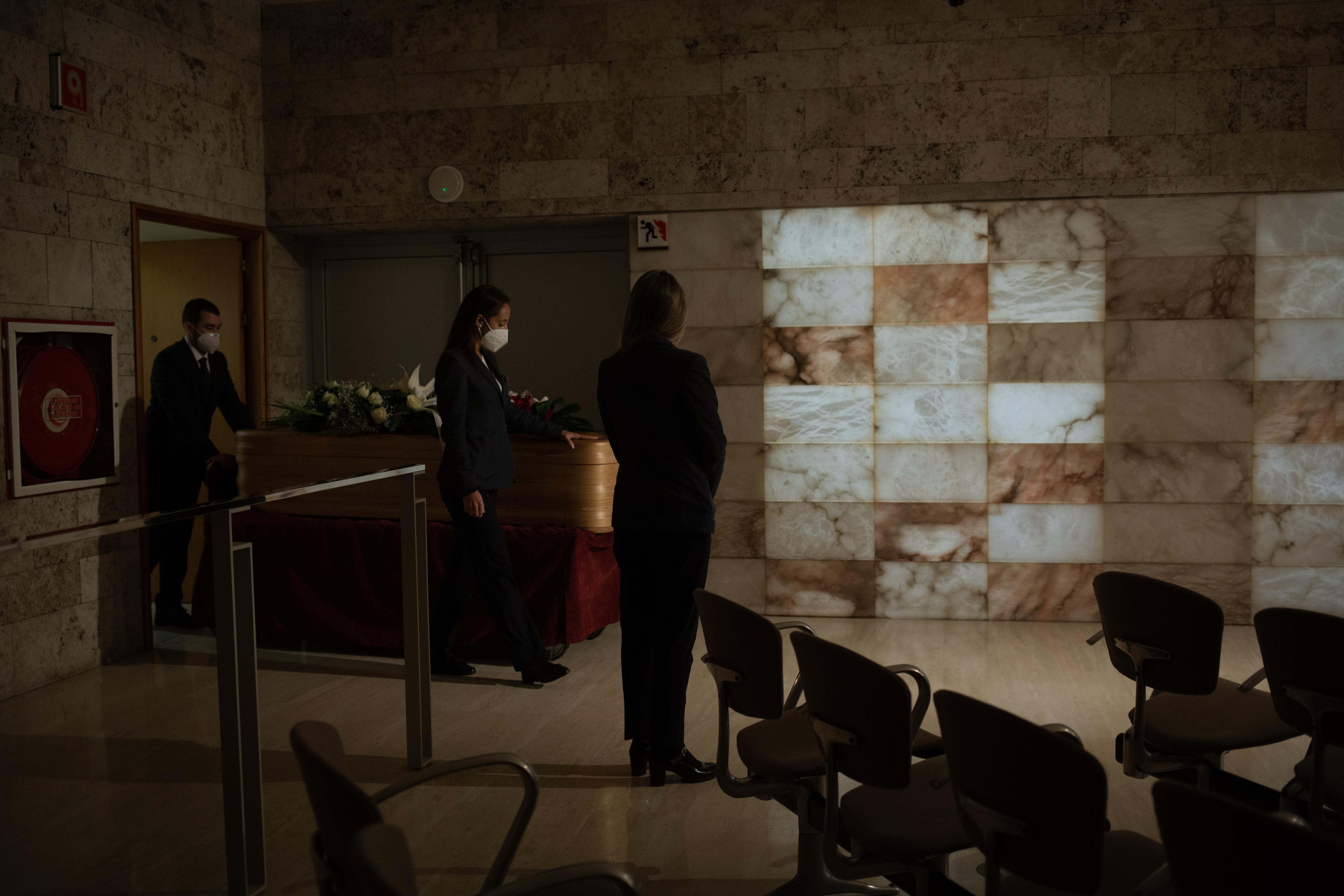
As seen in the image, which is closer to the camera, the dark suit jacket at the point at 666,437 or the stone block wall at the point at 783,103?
the dark suit jacket at the point at 666,437

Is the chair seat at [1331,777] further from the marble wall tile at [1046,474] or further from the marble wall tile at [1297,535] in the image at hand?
the marble wall tile at [1297,535]

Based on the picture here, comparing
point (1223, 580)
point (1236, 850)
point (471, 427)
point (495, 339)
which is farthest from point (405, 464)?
point (1223, 580)

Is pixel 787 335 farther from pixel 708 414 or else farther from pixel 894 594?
pixel 708 414

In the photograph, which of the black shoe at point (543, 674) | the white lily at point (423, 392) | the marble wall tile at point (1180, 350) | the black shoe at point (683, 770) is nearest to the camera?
the black shoe at point (683, 770)

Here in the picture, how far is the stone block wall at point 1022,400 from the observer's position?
5641 mm

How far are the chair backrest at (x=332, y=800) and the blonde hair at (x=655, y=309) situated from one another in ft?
6.32

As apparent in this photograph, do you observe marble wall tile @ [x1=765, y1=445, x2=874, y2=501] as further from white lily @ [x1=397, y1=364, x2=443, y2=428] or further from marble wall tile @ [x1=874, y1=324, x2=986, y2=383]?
white lily @ [x1=397, y1=364, x2=443, y2=428]

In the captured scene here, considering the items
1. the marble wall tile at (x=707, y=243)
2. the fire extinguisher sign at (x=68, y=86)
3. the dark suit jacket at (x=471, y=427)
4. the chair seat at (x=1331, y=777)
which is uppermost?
the fire extinguisher sign at (x=68, y=86)

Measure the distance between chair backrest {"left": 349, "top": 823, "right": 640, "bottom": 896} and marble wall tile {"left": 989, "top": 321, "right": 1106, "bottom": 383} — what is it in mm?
4662

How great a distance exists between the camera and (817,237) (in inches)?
236

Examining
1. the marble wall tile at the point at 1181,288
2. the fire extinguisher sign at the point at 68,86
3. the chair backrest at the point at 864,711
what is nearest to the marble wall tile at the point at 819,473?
the marble wall tile at the point at 1181,288

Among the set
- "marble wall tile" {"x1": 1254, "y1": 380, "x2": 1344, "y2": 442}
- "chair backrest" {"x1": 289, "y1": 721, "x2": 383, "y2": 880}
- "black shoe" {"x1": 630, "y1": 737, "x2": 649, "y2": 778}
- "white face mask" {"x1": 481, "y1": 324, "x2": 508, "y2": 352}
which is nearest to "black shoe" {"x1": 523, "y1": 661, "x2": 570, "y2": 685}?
"black shoe" {"x1": 630, "y1": 737, "x2": 649, "y2": 778}

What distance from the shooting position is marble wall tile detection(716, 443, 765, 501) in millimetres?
6109

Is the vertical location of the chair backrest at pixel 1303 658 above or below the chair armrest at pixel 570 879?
above
